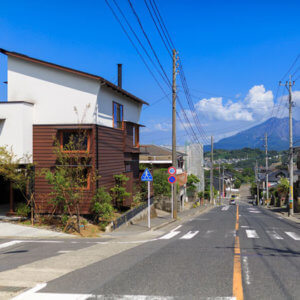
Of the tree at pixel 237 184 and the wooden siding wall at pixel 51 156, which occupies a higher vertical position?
the wooden siding wall at pixel 51 156

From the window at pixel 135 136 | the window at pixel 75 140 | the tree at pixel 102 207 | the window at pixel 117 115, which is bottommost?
the tree at pixel 102 207

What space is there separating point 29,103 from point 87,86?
306 centimetres

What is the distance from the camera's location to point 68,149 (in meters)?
16.8

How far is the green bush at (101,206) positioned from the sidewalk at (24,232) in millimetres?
2132

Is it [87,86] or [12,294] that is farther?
[87,86]

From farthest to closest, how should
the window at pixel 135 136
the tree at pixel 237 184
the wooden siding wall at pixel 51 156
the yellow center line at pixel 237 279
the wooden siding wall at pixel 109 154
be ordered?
1. the tree at pixel 237 184
2. the window at pixel 135 136
3. the wooden siding wall at pixel 109 154
4. the wooden siding wall at pixel 51 156
5. the yellow center line at pixel 237 279

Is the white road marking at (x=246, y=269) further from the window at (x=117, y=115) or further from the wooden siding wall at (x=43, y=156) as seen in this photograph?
the window at (x=117, y=115)

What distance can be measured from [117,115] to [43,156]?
5.54 m

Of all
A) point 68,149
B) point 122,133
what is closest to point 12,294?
point 68,149

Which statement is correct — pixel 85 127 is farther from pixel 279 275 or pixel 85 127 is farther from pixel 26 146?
pixel 279 275

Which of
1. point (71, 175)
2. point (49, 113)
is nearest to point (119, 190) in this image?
point (71, 175)

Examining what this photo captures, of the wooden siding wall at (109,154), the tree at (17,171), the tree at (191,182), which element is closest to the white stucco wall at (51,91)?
the wooden siding wall at (109,154)

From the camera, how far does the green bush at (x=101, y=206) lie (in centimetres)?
1623

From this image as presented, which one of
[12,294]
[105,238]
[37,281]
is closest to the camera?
[12,294]
